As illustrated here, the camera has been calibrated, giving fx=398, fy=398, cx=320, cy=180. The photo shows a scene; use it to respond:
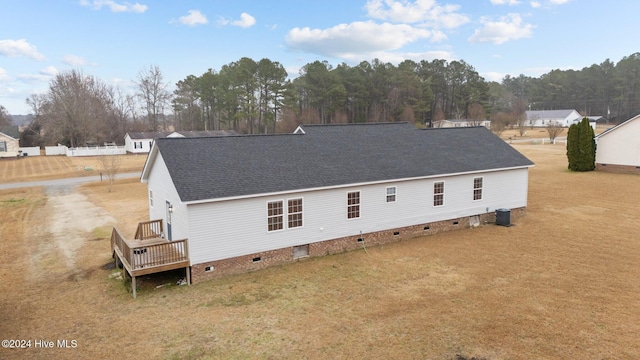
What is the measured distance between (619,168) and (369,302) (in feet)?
112

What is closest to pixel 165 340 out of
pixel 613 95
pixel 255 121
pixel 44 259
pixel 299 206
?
pixel 299 206

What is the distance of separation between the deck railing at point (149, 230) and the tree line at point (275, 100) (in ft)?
162

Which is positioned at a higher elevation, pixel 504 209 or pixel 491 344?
Result: pixel 504 209

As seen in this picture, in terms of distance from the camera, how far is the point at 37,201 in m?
28.9

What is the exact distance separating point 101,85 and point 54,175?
42.3m

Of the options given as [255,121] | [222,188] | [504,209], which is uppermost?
[255,121]

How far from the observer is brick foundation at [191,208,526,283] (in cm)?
1390

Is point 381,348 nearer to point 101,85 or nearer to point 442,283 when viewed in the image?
point 442,283

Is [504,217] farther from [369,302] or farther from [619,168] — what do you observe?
[619,168]

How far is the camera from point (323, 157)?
57.8 ft

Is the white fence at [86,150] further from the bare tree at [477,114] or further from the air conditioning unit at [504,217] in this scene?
the bare tree at [477,114]

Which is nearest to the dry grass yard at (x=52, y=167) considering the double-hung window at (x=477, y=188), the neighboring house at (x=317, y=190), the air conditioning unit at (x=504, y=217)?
the neighboring house at (x=317, y=190)

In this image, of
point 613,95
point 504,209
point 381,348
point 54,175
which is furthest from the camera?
point 613,95

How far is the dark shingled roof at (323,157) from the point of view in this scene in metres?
14.4
